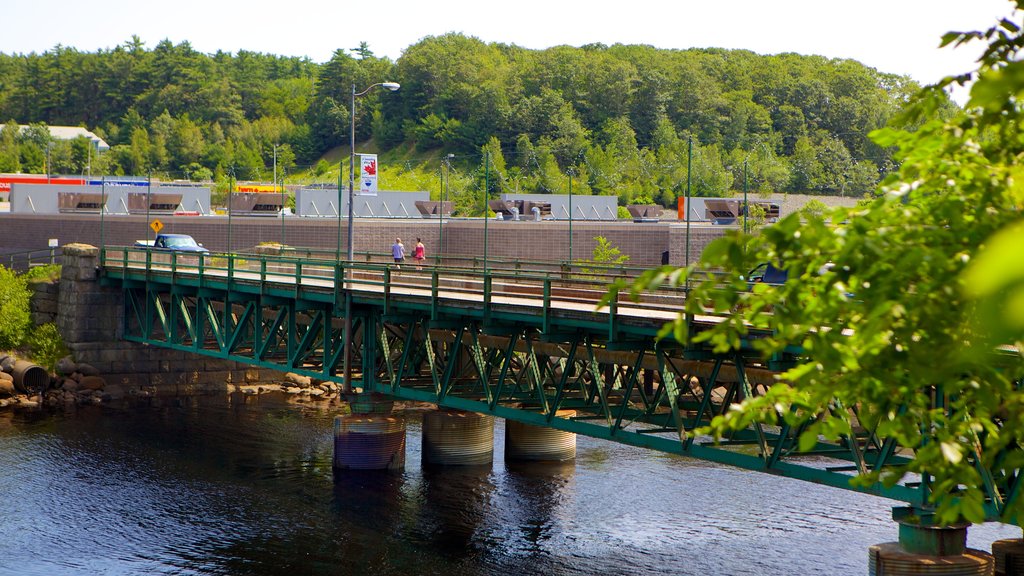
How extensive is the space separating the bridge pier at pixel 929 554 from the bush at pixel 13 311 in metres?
38.0

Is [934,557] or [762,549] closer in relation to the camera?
[934,557]

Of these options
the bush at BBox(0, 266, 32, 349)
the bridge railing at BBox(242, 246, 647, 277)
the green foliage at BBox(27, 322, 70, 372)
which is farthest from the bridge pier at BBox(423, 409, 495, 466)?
the bush at BBox(0, 266, 32, 349)

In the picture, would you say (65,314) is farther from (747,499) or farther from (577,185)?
(577,185)

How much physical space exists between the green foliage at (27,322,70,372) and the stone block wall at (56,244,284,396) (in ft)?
1.00

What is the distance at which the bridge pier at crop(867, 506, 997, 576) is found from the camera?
58.9 feet

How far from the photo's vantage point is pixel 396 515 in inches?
1164

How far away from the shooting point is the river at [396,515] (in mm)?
25438

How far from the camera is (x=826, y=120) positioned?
13850 centimetres

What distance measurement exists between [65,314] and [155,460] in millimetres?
13751

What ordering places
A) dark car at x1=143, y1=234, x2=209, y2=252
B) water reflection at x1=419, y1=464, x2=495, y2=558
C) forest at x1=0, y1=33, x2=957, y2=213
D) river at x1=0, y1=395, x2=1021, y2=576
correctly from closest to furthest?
river at x1=0, y1=395, x2=1021, y2=576, water reflection at x1=419, y1=464, x2=495, y2=558, dark car at x1=143, y1=234, x2=209, y2=252, forest at x1=0, y1=33, x2=957, y2=213

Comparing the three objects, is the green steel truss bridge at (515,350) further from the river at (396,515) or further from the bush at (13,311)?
the bush at (13,311)

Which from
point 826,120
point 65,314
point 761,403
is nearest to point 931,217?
point 761,403

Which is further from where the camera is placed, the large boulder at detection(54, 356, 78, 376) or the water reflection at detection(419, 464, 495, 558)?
the large boulder at detection(54, 356, 78, 376)

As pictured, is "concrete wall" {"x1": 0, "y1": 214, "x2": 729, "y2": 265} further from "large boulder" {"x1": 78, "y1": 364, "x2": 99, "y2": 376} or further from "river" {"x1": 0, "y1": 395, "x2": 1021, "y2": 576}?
"river" {"x1": 0, "y1": 395, "x2": 1021, "y2": 576}
